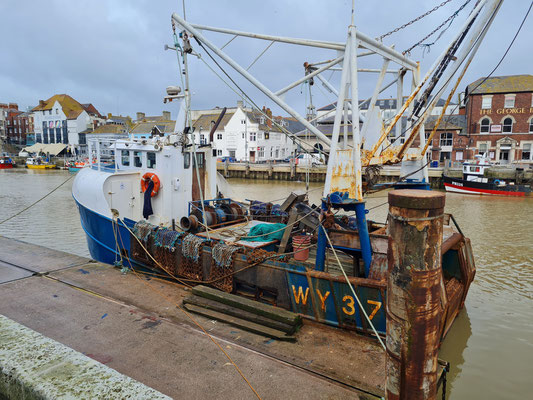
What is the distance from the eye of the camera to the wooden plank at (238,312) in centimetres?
612

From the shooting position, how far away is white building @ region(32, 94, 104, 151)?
76000 millimetres

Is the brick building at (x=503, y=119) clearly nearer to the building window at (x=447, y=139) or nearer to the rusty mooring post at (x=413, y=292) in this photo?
the building window at (x=447, y=139)

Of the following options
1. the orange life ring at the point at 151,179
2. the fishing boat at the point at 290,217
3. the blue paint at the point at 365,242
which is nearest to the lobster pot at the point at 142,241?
the fishing boat at the point at 290,217

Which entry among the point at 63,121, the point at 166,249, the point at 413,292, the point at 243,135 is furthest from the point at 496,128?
the point at 63,121

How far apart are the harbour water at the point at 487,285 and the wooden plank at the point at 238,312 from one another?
119 inches

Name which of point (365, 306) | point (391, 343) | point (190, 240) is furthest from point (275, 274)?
point (391, 343)

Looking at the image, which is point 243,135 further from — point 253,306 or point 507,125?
point 253,306

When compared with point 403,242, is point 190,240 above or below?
below

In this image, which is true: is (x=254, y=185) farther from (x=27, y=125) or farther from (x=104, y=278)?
(x=27, y=125)

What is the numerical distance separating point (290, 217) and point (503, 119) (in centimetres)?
4174

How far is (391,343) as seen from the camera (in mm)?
3121

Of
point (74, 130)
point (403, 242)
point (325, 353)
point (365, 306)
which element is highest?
point (74, 130)

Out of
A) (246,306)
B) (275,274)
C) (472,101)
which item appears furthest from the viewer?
(472,101)

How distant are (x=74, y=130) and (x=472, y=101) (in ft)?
239
